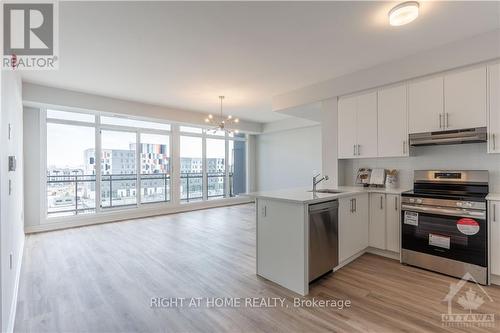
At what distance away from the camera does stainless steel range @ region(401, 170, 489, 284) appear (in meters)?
2.57

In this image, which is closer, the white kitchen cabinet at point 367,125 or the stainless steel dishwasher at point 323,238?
the stainless steel dishwasher at point 323,238

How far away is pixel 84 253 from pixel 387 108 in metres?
4.95

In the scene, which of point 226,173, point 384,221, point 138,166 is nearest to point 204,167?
point 226,173

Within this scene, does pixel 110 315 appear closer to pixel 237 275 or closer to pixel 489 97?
pixel 237 275

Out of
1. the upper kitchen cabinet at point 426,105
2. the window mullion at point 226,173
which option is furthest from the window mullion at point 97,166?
the upper kitchen cabinet at point 426,105

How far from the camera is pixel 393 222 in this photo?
325cm

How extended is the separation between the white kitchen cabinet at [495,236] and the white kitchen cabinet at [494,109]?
616 mm

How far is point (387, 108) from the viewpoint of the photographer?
3.46 m

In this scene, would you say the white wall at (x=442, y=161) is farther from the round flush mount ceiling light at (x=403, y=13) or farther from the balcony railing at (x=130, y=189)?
the balcony railing at (x=130, y=189)

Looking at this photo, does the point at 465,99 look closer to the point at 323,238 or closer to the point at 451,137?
the point at 451,137

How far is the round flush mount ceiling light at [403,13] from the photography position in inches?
85.1

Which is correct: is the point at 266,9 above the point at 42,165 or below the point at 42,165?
above

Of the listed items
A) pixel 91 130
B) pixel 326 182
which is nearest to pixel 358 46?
pixel 326 182

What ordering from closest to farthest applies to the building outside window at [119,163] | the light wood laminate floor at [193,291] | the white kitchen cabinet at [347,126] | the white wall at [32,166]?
the light wood laminate floor at [193,291], the white kitchen cabinet at [347,126], the white wall at [32,166], the building outside window at [119,163]
